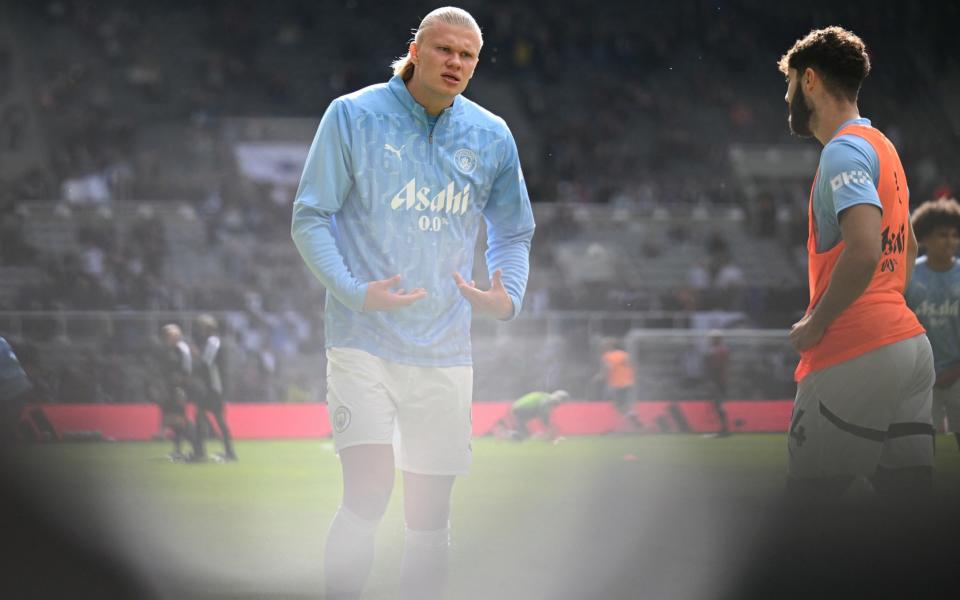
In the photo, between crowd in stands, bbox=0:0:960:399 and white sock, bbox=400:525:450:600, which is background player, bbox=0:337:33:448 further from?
crowd in stands, bbox=0:0:960:399

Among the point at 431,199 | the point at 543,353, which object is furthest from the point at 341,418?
the point at 543,353

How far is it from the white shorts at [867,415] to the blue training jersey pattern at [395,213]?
85 cm

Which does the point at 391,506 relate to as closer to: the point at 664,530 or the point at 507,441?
the point at 664,530

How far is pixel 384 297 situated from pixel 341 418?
1.10 feet

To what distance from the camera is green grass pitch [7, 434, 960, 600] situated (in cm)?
407

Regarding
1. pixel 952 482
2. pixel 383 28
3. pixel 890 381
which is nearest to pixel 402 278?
pixel 890 381

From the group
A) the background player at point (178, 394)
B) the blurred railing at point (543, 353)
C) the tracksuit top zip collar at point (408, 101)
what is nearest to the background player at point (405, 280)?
the tracksuit top zip collar at point (408, 101)

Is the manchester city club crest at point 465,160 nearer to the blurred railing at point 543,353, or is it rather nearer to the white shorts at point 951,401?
the white shorts at point 951,401

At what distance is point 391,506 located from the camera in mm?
6027

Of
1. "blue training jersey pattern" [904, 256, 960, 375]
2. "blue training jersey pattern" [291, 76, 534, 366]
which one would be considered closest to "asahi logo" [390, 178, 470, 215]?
"blue training jersey pattern" [291, 76, 534, 366]

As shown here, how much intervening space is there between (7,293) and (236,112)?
324 inches

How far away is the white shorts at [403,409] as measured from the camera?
10.0 feet

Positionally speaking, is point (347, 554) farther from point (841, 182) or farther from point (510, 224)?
point (841, 182)

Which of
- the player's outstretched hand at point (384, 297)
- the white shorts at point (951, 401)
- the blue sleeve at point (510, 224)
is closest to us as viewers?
the player's outstretched hand at point (384, 297)
